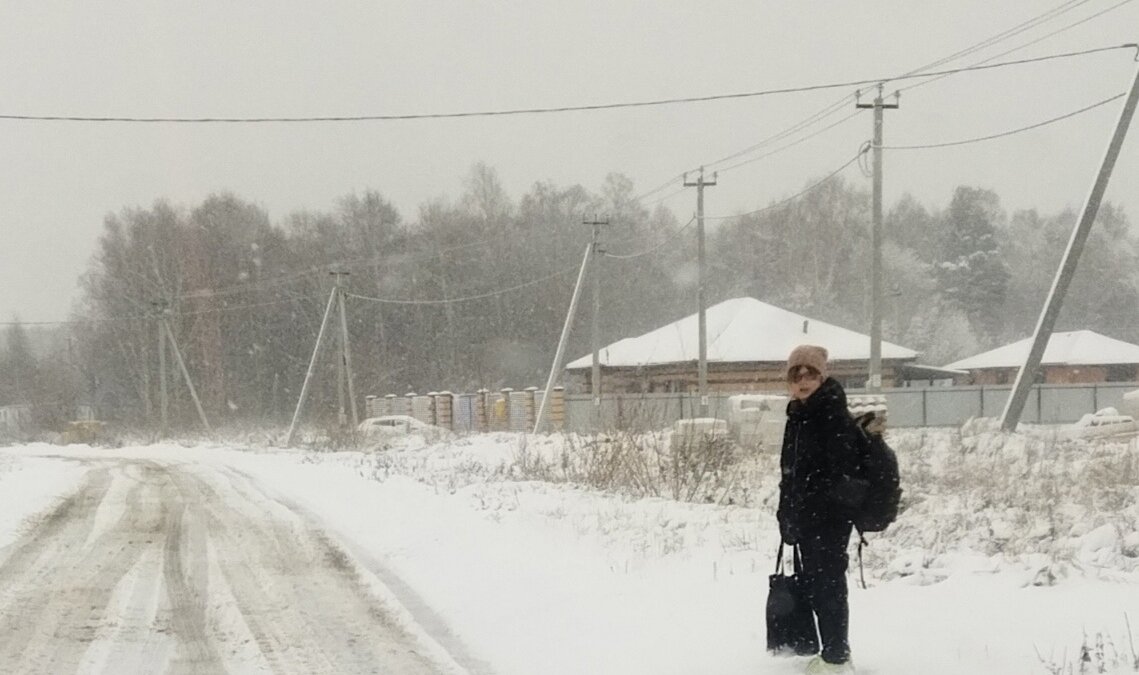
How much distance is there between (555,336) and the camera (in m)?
75.3

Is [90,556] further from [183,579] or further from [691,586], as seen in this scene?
[691,586]

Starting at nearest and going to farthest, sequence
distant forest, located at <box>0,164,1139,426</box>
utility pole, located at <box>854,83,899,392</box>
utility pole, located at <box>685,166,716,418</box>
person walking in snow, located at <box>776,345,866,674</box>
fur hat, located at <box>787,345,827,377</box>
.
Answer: person walking in snow, located at <box>776,345,866,674</box>, fur hat, located at <box>787,345,827,377</box>, utility pole, located at <box>854,83,899,392</box>, utility pole, located at <box>685,166,716,418</box>, distant forest, located at <box>0,164,1139,426</box>

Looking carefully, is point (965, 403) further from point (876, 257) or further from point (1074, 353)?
point (1074, 353)

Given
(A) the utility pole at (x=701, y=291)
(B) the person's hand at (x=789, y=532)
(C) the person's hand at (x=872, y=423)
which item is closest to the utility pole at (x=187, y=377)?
(A) the utility pole at (x=701, y=291)

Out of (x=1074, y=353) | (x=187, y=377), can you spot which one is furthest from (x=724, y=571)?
(x=1074, y=353)

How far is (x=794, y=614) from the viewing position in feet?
19.7

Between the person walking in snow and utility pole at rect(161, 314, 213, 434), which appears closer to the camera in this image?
the person walking in snow

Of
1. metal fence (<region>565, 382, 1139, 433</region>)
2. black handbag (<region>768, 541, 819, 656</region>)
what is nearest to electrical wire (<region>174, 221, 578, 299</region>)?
metal fence (<region>565, 382, 1139, 433</region>)

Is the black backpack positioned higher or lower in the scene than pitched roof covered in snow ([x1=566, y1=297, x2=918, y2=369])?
lower

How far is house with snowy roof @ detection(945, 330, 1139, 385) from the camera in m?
62.6

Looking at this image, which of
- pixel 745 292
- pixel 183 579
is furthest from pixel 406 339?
pixel 183 579

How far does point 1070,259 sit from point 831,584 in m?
20.3

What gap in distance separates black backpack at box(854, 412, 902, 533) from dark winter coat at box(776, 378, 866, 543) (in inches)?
1.7

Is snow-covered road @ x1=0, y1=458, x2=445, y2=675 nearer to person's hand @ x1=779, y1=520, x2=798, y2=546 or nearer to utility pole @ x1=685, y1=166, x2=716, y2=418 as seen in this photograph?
person's hand @ x1=779, y1=520, x2=798, y2=546
